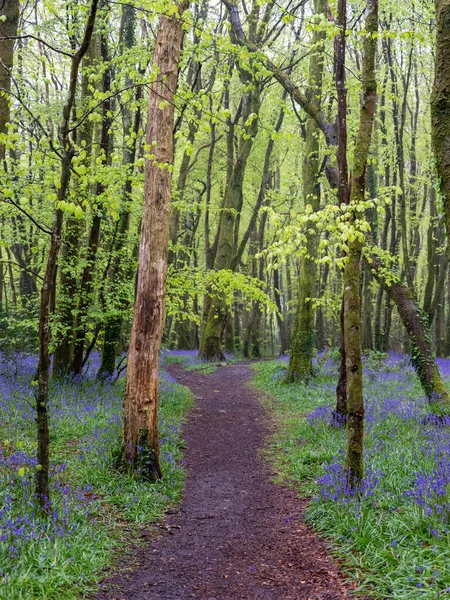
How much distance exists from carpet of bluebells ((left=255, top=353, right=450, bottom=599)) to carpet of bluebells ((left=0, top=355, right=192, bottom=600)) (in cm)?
210

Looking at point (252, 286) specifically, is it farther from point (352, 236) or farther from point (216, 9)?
point (216, 9)

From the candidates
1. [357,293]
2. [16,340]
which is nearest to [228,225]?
[16,340]

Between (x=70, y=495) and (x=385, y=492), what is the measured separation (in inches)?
146

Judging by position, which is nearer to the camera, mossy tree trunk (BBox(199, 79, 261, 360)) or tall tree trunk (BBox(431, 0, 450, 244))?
tall tree trunk (BBox(431, 0, 450, 244))

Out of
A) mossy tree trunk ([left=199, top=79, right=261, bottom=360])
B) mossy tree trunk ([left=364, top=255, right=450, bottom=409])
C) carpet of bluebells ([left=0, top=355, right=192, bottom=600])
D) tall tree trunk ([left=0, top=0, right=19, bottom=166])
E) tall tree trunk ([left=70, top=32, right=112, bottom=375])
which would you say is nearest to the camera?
carpet of bluebells ([left=0, top=355, right=192, bottom=600])

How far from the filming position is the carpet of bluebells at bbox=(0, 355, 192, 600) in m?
3.72

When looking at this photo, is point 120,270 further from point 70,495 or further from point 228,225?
point 228,225

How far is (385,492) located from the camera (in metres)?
5.42

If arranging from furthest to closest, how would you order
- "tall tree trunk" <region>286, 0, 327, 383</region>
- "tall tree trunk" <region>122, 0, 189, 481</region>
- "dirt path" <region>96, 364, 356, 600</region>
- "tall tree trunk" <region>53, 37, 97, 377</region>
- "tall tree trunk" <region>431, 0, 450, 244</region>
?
"tall tree trunk" <region>286, 0, 327, 383</region> < "tall tree trunk" <region>53, 37, 97, 377</region> < "tall tree trunk" <region>122, 0, 189, 481</region> < "dirt path" <region>96, 364, 356, 600</region> < "tall tree trunk" <region>431, 0, 450, 244</region>

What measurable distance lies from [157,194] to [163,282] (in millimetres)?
1299

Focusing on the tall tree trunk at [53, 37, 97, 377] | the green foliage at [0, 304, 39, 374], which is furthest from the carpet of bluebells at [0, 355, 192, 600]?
the green foliage at [0, 304, 39, 374]

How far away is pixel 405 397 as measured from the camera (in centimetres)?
1156

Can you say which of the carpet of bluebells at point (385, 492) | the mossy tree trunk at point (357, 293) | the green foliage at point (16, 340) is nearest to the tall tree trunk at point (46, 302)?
the carpet of bluebells at point (385, 492)

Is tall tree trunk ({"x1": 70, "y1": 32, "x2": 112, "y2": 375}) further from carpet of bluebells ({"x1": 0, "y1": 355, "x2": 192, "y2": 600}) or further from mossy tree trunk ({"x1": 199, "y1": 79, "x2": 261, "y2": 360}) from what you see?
mossy tree trunk ({"x1": 199, "y1": 79, "x2": 261, "y2": 360})
